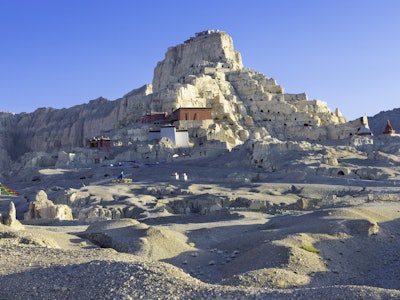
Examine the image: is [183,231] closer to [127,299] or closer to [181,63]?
[127,299]

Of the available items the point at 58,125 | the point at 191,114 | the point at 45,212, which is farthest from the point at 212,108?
the point at 58,125

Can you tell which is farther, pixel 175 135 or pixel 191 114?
pixel 191 114

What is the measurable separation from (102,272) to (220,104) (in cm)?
5821

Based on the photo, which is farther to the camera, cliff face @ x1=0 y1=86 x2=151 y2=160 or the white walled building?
cliff face @ x1=0 y1=86 x2=151 y2=160

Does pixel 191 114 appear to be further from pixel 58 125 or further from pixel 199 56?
pixel 58 125

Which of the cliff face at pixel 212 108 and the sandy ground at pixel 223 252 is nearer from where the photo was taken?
the sandy ground at pixel 223 252

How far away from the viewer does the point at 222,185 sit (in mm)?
37000

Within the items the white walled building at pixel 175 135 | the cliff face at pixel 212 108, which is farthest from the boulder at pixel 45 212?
the white walled building at pixel 175 135

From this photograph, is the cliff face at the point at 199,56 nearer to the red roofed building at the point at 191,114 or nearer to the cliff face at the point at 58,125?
the cliff face at the point at 58,125

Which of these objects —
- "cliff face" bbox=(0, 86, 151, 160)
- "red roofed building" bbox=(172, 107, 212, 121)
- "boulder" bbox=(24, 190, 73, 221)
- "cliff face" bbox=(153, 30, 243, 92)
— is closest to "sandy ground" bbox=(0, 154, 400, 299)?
"boulder" bbox=(24, 190, 73, 221)

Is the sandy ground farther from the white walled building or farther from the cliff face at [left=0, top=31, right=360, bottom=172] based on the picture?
the cliff face at [left=0, top=31, right=360, bottom=172]

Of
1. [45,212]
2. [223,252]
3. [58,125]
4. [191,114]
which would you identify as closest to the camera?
[223,252]

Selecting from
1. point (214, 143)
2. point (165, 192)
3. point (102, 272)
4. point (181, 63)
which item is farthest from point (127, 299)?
point (181, 63)

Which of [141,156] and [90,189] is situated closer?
[90,189]
